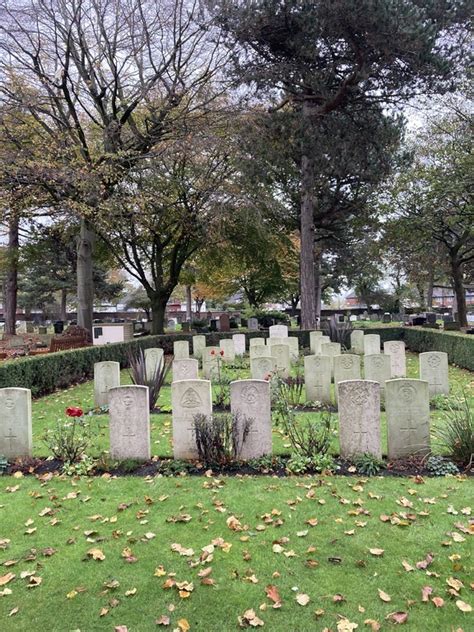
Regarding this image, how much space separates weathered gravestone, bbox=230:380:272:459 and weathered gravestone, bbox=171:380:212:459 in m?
0.40

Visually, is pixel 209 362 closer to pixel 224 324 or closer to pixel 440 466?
pixel 440 466

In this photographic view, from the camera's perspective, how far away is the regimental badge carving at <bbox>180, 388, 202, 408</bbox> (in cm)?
606

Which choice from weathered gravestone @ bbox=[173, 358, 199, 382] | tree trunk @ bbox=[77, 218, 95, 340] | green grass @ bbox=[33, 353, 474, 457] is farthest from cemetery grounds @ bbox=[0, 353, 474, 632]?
tree trunk @ bbox=[77, 218, 95, 340]

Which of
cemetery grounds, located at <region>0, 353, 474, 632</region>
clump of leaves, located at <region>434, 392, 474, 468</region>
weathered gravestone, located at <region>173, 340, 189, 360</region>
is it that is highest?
weathered gravestone, located at <region>173, 340, 189, 360</region>

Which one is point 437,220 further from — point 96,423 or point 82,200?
point 96,423

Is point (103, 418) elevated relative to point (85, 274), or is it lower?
lower

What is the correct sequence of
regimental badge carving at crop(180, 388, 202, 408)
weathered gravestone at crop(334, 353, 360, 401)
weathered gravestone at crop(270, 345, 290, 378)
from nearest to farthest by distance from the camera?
regimental badge carving at crop(180, 388, 202, 408) → weathered gravestone at crop(334, 353, 360, 401) → weathered gravestone at crop(270, 345, 290, 378)

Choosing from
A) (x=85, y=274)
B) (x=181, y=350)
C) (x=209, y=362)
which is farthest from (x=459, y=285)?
(x=85, y=274)

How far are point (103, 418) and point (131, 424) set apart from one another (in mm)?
2575

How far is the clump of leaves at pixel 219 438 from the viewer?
5.71m

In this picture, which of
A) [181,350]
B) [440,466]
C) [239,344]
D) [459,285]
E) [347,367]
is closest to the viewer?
[440,466]

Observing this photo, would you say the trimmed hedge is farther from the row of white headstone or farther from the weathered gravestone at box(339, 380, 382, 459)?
the weathered gravestone at box(339, 380, 382, 459)

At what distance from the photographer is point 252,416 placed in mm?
5887

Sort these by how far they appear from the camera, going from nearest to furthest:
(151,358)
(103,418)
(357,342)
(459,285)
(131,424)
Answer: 1. (131,424)
2. (103,418)
3. (151,358)
4. (357,342)
5. (459,285)
